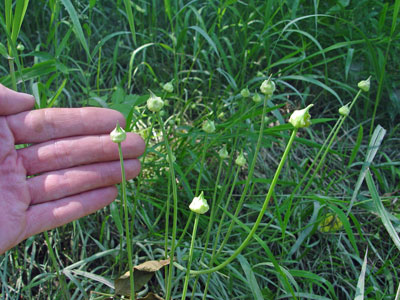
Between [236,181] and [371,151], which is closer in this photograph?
[371,151]

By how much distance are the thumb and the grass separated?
33 mm

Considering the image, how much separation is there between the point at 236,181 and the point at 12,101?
625 mm

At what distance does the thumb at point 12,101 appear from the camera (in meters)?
1.07

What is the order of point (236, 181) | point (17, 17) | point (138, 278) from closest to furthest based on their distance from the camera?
point (17, 17) → point (138, 278) → point (236, 181)

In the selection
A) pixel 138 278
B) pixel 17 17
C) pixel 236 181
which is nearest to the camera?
pixel 17 17

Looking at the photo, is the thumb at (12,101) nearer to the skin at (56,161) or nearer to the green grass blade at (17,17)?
the skin at (56,161)

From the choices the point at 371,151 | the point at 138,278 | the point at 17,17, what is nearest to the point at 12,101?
the point at 17,17

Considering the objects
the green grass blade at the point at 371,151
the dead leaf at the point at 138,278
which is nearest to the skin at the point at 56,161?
the dead leaf at the point at 138,278

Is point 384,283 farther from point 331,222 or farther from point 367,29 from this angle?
point 367,29

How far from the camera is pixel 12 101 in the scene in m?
1.08

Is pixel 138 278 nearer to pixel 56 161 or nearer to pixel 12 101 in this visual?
pixel 56 161

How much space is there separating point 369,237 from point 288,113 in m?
0.62

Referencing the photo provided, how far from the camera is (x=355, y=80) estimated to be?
1.82 meters

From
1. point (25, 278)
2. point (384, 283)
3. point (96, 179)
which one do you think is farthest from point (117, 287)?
point (384, 283)
